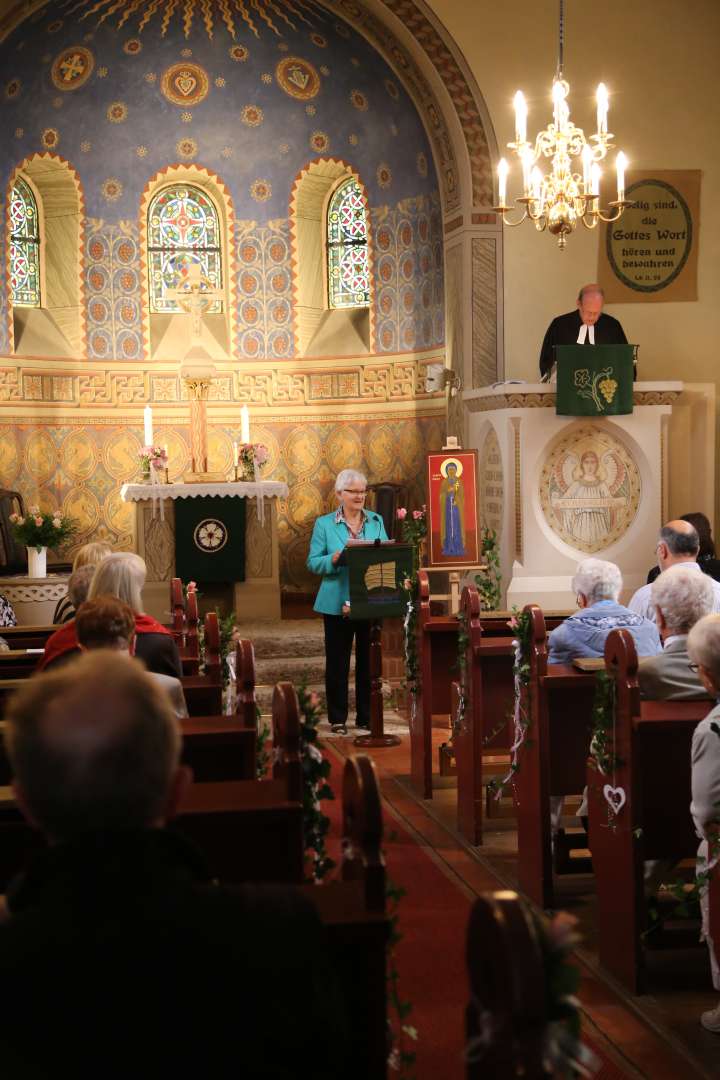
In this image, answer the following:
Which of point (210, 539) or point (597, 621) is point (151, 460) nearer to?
point (210, 539)

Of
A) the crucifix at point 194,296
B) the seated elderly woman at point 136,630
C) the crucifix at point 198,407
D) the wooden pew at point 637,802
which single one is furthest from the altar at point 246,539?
the wooden pew at point 637,802

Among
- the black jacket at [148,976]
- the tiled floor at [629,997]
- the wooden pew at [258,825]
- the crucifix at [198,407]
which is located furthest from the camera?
the crucifix at [198,407]

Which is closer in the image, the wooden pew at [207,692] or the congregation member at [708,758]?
the congregation member at [708,758]

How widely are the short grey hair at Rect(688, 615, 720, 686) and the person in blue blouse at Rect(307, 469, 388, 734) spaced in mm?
4449

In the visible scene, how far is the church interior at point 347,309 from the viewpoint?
9.80 meters

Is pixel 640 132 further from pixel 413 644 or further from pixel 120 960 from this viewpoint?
pixel 120 960

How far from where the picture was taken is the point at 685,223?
449 inches

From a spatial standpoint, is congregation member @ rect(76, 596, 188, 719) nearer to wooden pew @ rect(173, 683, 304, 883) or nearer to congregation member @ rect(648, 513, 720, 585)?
wooden pew @ rect(173, 683, 304, 883)

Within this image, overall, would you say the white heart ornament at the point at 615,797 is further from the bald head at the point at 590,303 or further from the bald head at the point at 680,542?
the bald head at the point at 590,303

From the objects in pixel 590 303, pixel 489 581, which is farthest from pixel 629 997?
pixel 590 303

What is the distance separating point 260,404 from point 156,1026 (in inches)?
500

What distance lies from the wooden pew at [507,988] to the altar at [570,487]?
8.23 meters

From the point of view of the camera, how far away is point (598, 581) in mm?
5168

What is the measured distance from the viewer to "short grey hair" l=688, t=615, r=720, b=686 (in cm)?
355
